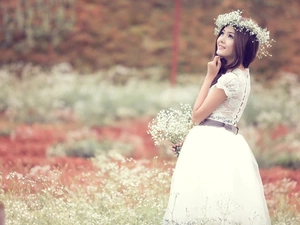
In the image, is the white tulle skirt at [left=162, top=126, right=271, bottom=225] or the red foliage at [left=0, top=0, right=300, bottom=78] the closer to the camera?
the white tulle skirt at [left=162, top=126, right=271, bottom=225]

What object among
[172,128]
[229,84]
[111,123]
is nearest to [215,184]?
[172,128]

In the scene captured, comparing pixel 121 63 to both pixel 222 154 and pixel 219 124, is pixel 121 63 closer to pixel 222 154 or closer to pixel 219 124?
pixel 219 124

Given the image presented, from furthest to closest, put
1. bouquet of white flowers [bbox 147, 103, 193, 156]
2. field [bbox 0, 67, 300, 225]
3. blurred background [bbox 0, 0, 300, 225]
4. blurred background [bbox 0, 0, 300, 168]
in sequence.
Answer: blurred background [bbox 0, 0, 300, 168] < blurred background [bbox 0, 0, 300, 225] < field [bbox 0, 67, 300, 225] < bouquet of white flowers [bbox 147, 103, 193, 156]

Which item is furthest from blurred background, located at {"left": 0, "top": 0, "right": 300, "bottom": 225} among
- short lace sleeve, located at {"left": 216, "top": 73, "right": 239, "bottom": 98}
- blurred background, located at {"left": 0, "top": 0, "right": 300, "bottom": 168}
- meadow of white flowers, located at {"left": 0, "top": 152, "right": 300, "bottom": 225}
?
short lace sleeve, located at {"left": 216, "top": 73, "right": 239, "bottom": 98}

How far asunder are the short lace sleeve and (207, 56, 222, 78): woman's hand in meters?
0.06

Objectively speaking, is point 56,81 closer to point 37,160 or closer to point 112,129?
point 112,129

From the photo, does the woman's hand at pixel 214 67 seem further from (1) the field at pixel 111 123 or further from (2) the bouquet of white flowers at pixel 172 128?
(1) the field at pixel 111 123

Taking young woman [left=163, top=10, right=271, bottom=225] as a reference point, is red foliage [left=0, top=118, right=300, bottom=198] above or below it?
above

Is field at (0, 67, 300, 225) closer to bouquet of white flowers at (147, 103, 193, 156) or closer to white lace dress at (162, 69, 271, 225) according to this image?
bouquet of white flowers at (147, 103, 193, 156)

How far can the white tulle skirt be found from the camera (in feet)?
11.2

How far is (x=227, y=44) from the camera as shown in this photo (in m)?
3.58

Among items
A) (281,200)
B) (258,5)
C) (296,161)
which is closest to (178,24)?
(258,5)

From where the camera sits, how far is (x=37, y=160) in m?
6.42

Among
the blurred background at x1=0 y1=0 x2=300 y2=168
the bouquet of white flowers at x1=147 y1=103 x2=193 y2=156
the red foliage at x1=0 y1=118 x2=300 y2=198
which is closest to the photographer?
the bouquet of white flowers at x1=147 y1=103 x2=193 y2=156
